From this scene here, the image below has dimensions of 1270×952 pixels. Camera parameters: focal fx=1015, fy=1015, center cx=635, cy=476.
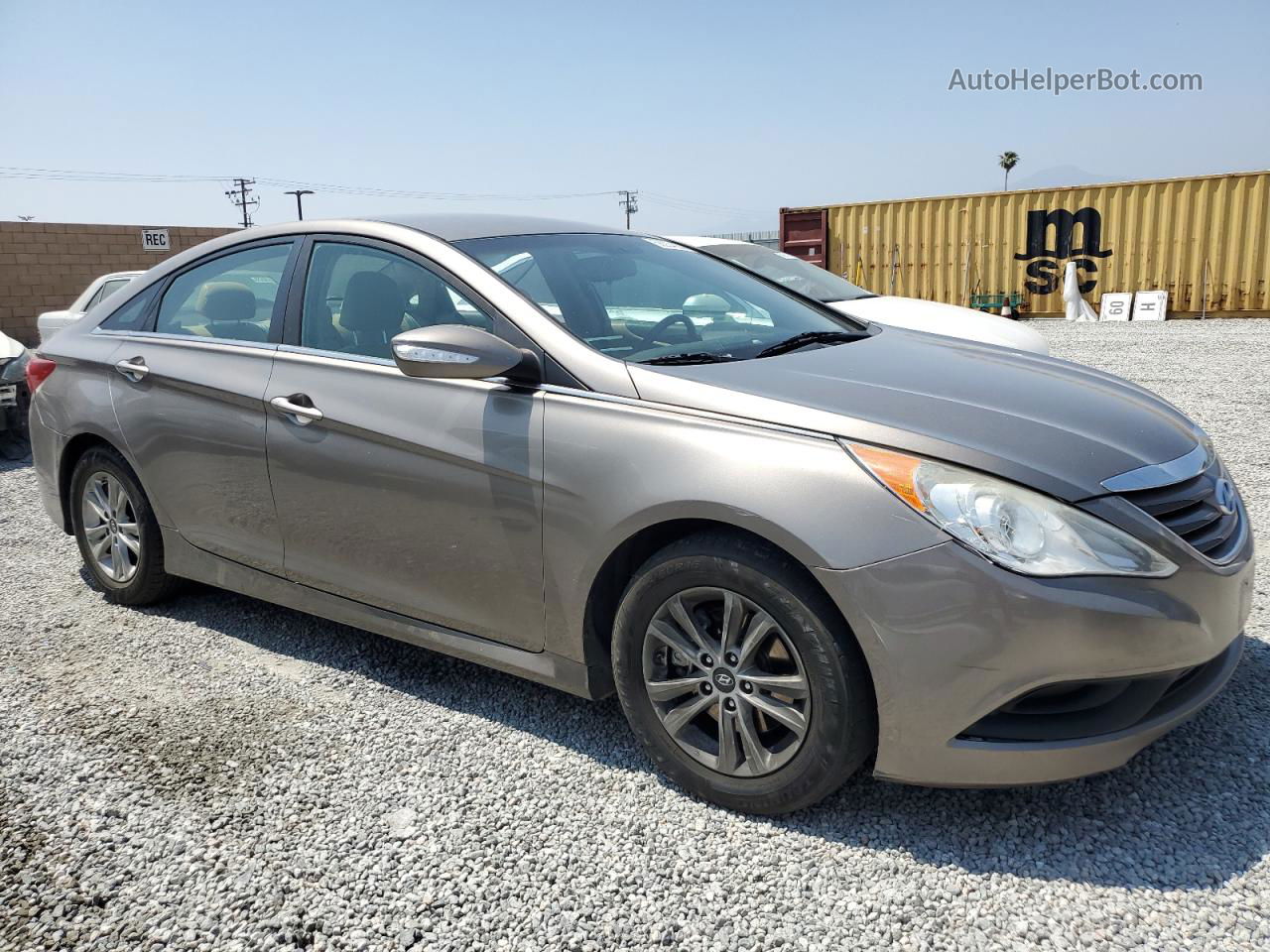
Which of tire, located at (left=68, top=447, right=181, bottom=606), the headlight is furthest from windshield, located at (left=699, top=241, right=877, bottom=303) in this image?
the headlight

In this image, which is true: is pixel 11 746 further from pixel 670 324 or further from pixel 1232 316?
pixel 1232 316

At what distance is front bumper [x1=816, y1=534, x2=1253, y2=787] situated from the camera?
88.4 inches

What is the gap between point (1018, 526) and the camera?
7.50 feet

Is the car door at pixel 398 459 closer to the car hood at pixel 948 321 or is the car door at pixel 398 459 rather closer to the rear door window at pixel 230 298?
the rear door window at pixel 230 298

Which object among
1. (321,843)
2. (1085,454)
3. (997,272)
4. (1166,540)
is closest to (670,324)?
(1085,454)

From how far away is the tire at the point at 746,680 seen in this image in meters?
2.43

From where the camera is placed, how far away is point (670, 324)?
3.30 m

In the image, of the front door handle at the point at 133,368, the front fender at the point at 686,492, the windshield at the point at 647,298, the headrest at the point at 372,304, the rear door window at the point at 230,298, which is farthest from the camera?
the front door handle at the point at 133,368

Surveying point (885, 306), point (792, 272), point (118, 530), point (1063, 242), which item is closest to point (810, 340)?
point (118, 530)

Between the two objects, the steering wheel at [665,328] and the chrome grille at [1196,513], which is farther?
the steering wheel at [665,328]

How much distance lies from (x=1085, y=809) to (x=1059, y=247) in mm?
19557

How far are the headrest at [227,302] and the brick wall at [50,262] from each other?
60.2ft

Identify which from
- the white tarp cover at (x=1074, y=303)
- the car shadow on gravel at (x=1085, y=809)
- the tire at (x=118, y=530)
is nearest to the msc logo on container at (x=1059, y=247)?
the white tarp cover at (x=1074, y=303)

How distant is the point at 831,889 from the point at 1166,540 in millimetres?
1133
